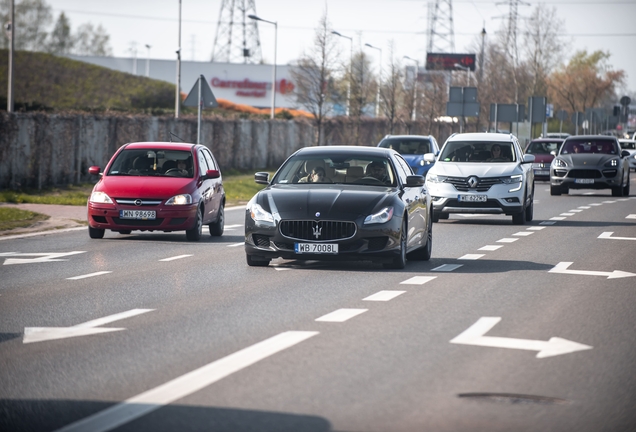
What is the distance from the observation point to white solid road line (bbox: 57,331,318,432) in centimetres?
604

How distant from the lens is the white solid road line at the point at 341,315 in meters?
9.95

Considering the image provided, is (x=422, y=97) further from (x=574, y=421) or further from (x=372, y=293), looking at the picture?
(x=574, y=421)

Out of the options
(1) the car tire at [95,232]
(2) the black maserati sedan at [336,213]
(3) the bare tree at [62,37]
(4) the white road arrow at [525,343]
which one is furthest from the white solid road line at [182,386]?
(3) the bare tree at [62,37]

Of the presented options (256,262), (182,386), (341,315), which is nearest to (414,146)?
(256,262)

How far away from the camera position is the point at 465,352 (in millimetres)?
8336

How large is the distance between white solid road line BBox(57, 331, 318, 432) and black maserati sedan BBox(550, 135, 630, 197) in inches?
1118

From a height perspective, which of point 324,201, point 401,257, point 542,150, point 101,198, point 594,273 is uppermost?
point 542,150

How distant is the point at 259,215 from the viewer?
1414 centimetres

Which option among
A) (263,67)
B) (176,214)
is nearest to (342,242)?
(176,214)

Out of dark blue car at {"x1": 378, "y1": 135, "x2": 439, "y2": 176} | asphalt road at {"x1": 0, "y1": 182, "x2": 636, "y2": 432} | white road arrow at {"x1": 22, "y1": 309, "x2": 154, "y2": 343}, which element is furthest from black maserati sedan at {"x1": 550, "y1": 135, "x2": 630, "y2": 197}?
white road arrow at {"x1": 22, "y1": 309, "x2": 154, "y2": 343}

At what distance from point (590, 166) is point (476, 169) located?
13.8 meters

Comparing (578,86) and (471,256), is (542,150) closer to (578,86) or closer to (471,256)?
(471,256)

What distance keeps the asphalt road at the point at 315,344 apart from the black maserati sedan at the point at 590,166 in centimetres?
2042

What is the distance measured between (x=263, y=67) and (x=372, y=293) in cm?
9865
